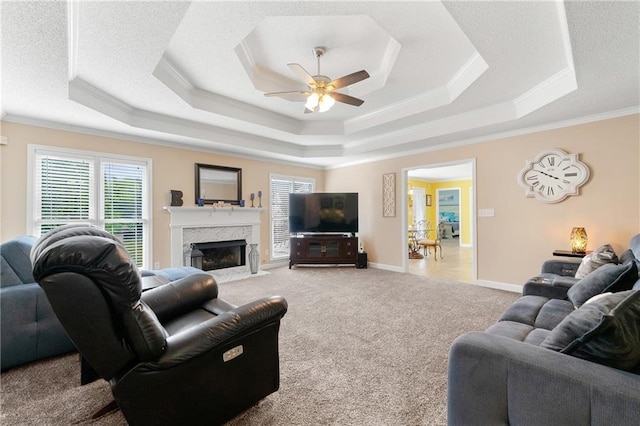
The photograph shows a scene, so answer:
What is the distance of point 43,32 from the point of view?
191 cm

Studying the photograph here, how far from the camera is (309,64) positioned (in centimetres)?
320

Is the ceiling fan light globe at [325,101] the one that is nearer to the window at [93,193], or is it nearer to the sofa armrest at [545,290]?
the sofa armrest at [545,290]

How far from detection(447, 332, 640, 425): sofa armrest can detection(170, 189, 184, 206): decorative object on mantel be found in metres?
4.68

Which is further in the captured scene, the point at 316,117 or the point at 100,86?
the point at 316,117

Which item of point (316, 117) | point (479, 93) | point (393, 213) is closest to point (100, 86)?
point (316, 117)

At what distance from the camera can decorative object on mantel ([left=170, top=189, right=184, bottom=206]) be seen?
4.73 metres

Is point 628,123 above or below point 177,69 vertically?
below

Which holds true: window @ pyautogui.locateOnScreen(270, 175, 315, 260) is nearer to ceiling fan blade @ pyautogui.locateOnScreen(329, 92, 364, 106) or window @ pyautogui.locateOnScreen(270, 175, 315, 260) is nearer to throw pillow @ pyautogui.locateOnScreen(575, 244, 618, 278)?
ceiling fan blade @ pyautogui.locateOnScreen(329, 92, 364, 106)

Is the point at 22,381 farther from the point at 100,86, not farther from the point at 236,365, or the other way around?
the point at 100,86

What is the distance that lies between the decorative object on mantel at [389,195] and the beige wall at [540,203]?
0.17 m

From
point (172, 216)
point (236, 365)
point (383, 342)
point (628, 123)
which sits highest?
point (628, 123)

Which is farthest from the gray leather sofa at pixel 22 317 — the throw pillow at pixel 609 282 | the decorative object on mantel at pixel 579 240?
the decorative object on mantel at pixel 579 240

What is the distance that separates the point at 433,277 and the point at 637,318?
14.1 ft

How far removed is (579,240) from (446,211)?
28.2ft
